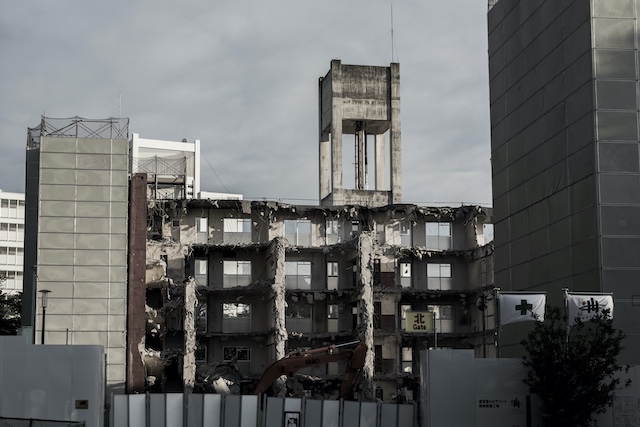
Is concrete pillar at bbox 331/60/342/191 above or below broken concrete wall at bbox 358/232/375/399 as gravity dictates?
above

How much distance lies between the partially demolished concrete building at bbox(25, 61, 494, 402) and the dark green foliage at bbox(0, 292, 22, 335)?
569 inches

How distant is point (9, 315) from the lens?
308 ft

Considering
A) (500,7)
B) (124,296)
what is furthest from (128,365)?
(500,7)

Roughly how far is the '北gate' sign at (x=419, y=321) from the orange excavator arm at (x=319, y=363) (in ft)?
41.8

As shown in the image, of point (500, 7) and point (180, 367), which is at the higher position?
point (500, 7)

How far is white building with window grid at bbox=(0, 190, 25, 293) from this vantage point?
15525cm

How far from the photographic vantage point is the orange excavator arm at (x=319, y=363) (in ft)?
185

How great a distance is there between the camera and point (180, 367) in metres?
71.5

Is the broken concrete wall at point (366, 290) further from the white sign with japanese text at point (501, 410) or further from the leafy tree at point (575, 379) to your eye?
the leafy tree at point (575, 379)

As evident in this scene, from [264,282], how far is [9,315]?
31.3 metres

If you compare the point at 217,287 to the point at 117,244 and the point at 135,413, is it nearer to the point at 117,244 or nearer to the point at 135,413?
the point at 117,244

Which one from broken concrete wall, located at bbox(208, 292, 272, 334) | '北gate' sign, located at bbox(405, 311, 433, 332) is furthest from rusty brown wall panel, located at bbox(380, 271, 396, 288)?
broken concrete wall, located at bbox(208, 292, 272, 334)

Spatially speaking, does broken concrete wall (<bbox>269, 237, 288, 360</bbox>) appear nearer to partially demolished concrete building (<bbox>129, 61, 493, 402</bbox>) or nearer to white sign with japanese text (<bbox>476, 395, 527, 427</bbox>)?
partially demolished concrete building (<bbox>129, 61, 493, 402</bbox>)

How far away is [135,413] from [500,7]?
28498 mm
